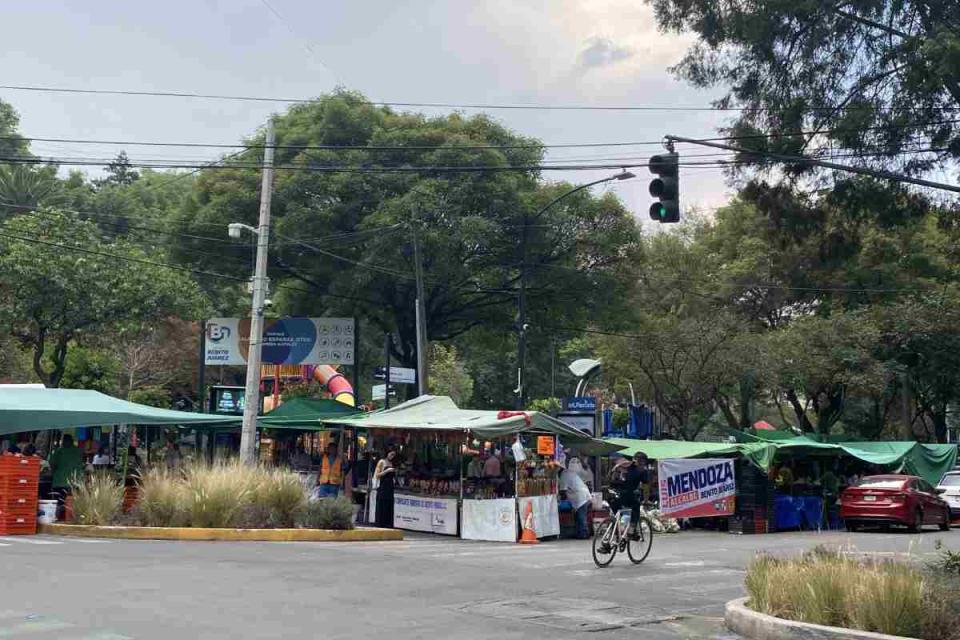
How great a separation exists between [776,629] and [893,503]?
60.6ft

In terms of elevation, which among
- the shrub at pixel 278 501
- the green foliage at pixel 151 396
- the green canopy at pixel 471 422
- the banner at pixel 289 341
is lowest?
the shrub at pixel 278 501

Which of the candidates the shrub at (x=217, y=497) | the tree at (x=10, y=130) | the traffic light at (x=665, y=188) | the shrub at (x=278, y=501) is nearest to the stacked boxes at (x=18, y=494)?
the shrub at (x=217, y=497)

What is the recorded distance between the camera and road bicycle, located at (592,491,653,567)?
53.5ft

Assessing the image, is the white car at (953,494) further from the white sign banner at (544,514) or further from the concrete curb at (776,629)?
the concrete curb at (776,629)

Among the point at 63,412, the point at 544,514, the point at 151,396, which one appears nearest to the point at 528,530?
the point at 544,514

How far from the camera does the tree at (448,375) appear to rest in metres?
67.9

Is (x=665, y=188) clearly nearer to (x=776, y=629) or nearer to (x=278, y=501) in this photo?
(x=776, y=629)

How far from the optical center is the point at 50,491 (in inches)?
886

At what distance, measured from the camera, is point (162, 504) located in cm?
1931

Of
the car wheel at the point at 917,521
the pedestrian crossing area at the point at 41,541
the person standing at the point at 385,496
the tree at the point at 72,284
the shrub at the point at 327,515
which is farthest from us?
the tree at the point at 72,284

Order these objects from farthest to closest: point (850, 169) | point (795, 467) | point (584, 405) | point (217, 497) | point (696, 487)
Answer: point (584, 405)
point (795, 467)
point (696, 487)
point (217, 497)
point (850, 169)

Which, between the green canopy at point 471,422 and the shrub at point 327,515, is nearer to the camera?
the shrub at point 327,515

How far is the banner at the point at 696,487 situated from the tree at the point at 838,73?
10529mm

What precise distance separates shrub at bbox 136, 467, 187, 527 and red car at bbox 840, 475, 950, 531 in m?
17.1
